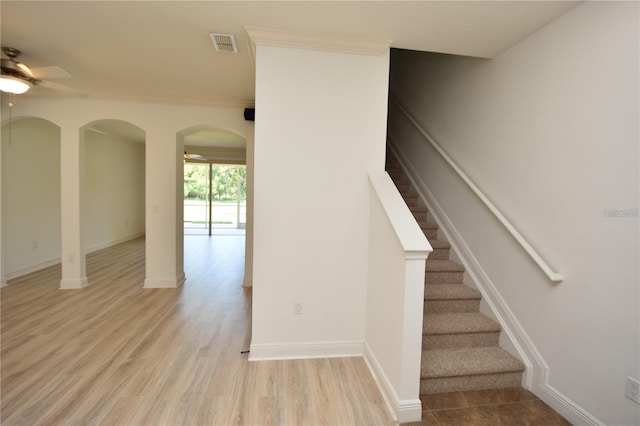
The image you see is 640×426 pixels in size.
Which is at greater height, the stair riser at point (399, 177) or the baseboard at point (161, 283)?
the stair riser at point (399, 177)

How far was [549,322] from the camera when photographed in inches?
77.5

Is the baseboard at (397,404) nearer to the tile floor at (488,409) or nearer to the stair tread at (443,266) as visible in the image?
the tile floor at (488,409)

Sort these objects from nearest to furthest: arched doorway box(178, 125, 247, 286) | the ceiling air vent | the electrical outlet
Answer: the electrical outlet
the ceiling air vent
arched doorway box(178, 125, 247, 286)

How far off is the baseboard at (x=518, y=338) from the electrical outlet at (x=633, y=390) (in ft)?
0.84

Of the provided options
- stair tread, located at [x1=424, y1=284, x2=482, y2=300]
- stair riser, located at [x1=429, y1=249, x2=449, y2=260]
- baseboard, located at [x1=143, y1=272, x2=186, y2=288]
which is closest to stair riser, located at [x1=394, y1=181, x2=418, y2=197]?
stair riser, located at [x1=429, y1=249, x2=449, y2=260]

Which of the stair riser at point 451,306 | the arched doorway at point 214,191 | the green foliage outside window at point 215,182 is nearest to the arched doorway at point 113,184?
the arched doorway at point 214,191

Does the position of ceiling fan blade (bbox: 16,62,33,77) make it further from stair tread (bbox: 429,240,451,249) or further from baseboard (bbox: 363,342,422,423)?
stair tread (bbox: 429,240,451,249)

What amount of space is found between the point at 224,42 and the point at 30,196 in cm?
451

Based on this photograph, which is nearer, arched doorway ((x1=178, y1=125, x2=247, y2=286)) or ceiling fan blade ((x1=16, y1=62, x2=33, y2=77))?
ceiling fan blade ((x1=16, y1=62, x2=33, y2=77))

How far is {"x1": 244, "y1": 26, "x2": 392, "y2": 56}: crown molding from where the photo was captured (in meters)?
2.19

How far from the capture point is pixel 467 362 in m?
2.13

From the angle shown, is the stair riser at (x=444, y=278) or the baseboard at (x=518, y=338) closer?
the baseboard at (x=518, y=338)

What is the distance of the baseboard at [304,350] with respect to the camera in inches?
93.5

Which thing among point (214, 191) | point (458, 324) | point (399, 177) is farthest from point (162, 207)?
point (214, 191)
